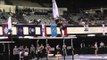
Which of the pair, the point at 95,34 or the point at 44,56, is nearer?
the point at 44,56

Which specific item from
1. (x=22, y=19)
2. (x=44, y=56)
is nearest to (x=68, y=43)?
(x=22, y=19)

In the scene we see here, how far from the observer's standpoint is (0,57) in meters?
33.5

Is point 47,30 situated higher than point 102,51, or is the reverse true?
point 47,30

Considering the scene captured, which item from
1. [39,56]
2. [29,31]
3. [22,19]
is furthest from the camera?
[22,19]

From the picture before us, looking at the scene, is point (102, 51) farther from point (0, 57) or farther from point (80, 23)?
point (0, 57)

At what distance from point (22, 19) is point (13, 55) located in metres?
14.2

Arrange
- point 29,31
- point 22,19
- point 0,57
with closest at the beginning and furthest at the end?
point 0,57 → point 29,31 → point 22,19

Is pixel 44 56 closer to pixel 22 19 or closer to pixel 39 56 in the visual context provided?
pixel 39 56

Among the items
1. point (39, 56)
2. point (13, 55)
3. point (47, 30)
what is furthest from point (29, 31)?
point (13, 55)

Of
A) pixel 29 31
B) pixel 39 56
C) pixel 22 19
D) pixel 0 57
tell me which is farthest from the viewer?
pixel 22 19

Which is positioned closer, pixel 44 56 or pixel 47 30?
pixel 44 56

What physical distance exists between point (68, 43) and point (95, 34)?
3584 mm

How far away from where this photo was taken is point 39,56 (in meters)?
37.2

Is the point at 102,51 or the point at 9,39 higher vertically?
the point at 9,39
